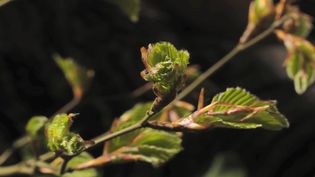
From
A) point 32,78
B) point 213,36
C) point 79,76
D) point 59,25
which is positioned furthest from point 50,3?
point 79,76

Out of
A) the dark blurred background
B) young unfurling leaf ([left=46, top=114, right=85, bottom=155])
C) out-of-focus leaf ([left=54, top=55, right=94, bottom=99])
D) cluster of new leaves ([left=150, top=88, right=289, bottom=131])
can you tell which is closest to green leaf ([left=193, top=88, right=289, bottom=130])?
cluster of new leaves ([left=150, top=88, right=289, bottom=131])

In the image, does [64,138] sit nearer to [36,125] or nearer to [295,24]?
[36,125]

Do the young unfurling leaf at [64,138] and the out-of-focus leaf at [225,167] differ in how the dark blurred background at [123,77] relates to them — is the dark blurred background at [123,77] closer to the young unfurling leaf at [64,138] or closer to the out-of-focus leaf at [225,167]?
the out-of-focus leaf at [225,167]

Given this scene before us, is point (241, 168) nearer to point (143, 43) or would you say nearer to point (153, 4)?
point (143, 43)

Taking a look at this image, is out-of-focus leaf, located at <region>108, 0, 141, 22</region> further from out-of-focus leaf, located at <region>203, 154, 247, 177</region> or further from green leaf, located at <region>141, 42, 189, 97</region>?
out-of-focus leaf, located at <region>203, 154, 247, 177</region>

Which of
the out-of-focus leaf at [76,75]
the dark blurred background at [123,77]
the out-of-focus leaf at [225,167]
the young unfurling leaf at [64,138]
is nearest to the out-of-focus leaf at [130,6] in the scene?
the out-of-focus leaf at [76,75]

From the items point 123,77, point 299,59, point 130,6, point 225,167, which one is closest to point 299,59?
point 299,59
